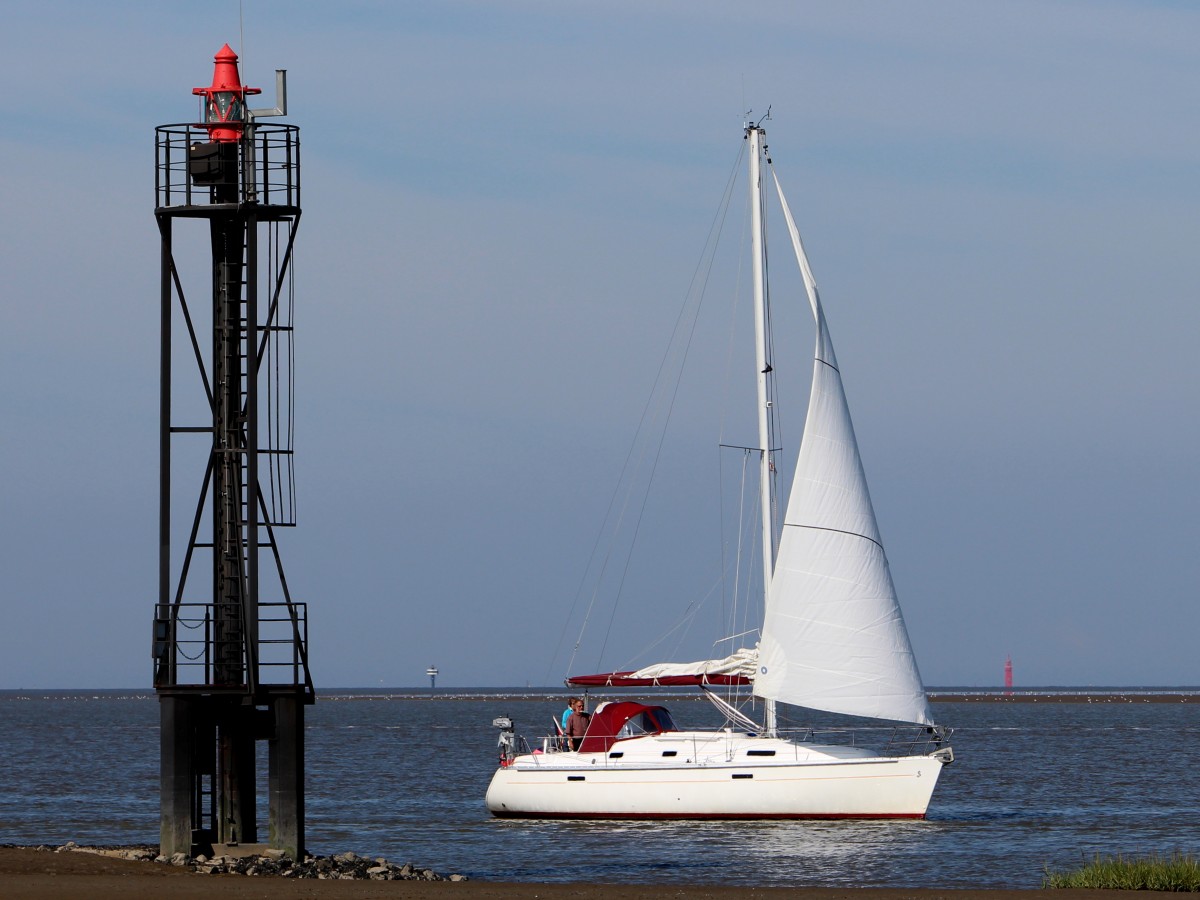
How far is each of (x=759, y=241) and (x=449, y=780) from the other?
76.9ft

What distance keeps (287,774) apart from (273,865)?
1193 mm

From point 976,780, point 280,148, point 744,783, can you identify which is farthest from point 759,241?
point 976,780

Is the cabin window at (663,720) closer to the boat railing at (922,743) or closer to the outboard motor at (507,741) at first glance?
the outboard motor at (507,741)

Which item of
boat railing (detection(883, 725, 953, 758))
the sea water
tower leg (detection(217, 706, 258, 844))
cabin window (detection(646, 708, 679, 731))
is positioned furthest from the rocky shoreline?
boat railing (detection(883, 725, 953, 758))

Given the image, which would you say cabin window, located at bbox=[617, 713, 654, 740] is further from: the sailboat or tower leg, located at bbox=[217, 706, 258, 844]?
tower leg, located at bbox=[217, 706, 258, 844]

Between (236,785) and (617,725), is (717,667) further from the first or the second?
(236,785)

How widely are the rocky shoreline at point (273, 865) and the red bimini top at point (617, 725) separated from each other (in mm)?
12898

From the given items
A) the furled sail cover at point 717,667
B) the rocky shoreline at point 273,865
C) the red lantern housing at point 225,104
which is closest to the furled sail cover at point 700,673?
the furled sail cover at point 717,667

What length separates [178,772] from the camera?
23.9 m

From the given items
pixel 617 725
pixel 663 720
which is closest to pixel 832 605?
pixel 663 720

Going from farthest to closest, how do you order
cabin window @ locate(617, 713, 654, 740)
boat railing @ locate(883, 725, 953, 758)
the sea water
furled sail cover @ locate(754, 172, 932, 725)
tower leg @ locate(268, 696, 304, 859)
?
cabin window @ locate(617, 713, 654, 740), boat railing @ locate(883, 725, 953, 758), furled sail cover @ locate(754, 172, 932, 725), the sea water, tower leg @ locate(268, 696, 304, 859)

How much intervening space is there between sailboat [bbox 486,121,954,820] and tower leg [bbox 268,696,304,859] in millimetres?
14559

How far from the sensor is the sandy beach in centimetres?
2080

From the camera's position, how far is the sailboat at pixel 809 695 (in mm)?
37312
